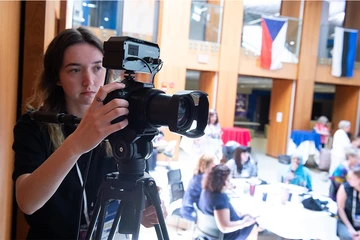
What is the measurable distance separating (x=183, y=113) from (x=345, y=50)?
2.55 m

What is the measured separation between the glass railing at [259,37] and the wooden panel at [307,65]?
0.09 metres

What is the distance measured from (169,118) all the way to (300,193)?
2.52 m

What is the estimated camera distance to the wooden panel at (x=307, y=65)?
3.27m

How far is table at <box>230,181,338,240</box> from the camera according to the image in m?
2.10

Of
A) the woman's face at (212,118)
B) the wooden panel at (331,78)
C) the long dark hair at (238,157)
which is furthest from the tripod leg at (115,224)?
the woman's face at (212,118)

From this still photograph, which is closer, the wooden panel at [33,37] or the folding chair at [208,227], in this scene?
the wooden panel at [33,37]

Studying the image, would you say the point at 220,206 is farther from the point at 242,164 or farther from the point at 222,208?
the point at 242,164

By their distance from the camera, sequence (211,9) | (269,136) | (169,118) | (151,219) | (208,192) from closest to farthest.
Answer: (169,118)
(151,219)
(208,192)
(211,9)
(269,136)

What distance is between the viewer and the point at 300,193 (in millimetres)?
2693

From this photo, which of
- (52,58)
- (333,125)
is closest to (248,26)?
(333,125)

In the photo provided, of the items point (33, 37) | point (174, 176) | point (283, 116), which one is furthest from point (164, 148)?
point (283, 116)

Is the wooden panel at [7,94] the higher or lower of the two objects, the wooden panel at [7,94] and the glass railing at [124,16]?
the lower

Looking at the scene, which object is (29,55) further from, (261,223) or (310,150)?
(310,150)

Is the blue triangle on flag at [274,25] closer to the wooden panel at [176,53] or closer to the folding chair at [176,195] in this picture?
the wooden panel at [176,53]
